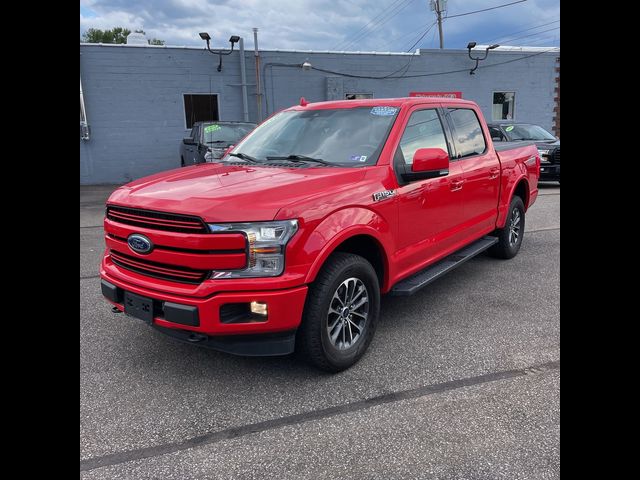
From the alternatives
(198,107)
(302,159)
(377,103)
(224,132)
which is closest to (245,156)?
(302,159)

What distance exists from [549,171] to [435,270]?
10332mm

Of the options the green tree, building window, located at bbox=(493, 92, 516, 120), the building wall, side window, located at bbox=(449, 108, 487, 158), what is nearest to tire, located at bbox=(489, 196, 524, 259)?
side window, located at bbox=(449, 108, 487, 158)

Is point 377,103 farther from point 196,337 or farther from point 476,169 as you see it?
point 196,337

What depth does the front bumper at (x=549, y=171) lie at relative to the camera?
12805 millimetres

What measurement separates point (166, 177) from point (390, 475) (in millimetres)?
2508

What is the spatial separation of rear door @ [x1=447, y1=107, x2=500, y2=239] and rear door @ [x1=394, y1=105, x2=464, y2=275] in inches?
7.9

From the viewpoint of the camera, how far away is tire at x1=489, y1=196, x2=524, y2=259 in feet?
19.2

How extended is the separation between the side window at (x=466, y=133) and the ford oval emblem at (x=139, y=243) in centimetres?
305

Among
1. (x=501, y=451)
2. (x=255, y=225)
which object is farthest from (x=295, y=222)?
(x=501, y=451)

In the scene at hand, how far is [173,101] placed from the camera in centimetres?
1531

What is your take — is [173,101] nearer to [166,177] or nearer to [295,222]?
[166,177]

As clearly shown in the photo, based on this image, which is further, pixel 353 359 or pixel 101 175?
pixel 101 175

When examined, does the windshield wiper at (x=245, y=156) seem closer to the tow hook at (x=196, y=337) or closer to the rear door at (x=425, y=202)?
the rear door at (x=425, y=202)

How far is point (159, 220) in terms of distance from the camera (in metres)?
2.89
